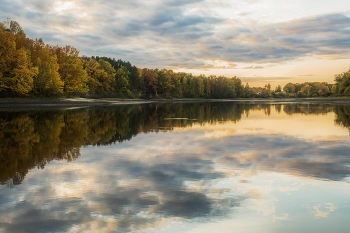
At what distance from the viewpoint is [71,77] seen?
284ft

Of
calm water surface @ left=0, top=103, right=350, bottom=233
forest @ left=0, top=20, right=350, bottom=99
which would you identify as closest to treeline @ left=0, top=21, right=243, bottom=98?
forest @ left=0, top=20, right=350, bottom=99

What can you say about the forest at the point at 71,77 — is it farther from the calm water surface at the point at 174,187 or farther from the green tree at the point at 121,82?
the calm water surface at the point at 174,187

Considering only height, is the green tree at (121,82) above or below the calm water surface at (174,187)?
above

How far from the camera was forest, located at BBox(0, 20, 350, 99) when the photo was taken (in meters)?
65.8

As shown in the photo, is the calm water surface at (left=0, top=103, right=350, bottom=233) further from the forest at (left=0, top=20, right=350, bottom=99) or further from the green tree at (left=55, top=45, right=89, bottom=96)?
the green tree at (left=55, top=45, right=89, bottom=96)

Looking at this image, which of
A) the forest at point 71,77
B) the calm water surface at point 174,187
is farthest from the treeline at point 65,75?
the calm water surface at point 174,187

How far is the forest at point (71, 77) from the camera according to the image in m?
65.8

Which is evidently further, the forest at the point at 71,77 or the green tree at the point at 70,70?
the green tree at the point at 70,70

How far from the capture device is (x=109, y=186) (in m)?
10.7

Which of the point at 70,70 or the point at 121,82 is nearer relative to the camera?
the point at 70,70

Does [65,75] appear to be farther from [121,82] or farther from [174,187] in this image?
[174,187]

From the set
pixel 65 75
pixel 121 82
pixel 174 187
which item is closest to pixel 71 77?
pixel 65 75

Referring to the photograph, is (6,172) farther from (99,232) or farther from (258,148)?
(258,148)

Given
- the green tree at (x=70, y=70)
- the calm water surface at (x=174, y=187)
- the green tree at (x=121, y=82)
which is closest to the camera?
the calm water surface at (x=174, y=187)
